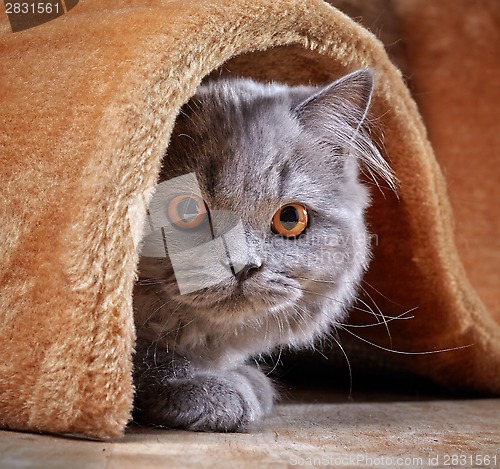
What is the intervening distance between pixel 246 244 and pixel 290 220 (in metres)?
0.15

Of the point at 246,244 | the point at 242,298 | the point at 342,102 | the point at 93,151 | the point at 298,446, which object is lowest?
the point at 298,446

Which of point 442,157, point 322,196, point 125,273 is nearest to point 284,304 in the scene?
point 322,196

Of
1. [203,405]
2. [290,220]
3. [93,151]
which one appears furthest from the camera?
[290,220]

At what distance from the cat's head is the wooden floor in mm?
251

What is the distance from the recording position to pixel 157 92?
44.0 inches

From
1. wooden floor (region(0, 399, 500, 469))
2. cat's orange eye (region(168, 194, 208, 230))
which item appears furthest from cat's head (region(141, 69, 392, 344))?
wooden floor (region(0, 399, 500, 469))

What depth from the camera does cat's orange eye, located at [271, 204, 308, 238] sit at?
1338 mm

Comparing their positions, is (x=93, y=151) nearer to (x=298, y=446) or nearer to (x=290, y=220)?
(x=290, y=220)

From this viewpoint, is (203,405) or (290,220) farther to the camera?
(290,220)

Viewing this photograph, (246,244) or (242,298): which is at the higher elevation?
(246,244)

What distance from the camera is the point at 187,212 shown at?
128cm

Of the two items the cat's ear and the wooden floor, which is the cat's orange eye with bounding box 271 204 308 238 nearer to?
the cat's ear

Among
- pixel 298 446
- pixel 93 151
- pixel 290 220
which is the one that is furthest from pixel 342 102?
pixel 298 446

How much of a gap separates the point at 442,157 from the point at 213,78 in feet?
2.97
